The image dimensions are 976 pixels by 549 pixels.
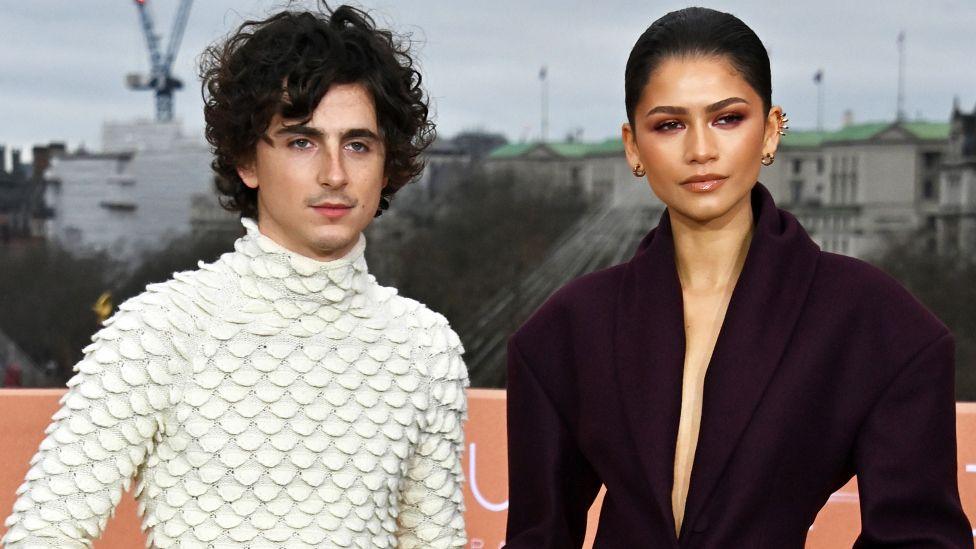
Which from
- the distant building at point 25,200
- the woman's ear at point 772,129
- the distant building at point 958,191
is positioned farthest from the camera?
the distant building at point 25,200

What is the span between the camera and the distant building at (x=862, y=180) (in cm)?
2697

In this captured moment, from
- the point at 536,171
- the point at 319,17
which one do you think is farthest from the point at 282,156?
the point at 536,171

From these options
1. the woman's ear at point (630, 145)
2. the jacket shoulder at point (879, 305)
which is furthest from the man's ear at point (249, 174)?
the jacket shoulder at point (879, 305)

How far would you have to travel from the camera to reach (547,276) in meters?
29.3

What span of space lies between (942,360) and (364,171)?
1224 millimetres

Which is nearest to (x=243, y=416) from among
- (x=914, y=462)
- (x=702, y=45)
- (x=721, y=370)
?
(x=721, y=370)

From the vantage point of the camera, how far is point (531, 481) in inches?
104

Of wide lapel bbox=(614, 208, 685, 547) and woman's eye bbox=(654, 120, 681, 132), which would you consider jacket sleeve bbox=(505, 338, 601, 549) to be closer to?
wide lapel bbox=(614, 208, 685, 547)

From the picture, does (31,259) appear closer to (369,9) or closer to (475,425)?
(475,425)

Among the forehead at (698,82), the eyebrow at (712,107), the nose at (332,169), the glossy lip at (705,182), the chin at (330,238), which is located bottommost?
the chin at (330,238)

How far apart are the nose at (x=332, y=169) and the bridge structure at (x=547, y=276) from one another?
2512cm

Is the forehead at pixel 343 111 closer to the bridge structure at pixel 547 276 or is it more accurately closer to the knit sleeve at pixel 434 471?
the knit sleeve at pixel 434 471

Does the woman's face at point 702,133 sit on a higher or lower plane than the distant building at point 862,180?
higher

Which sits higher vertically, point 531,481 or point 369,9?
point 369,9
